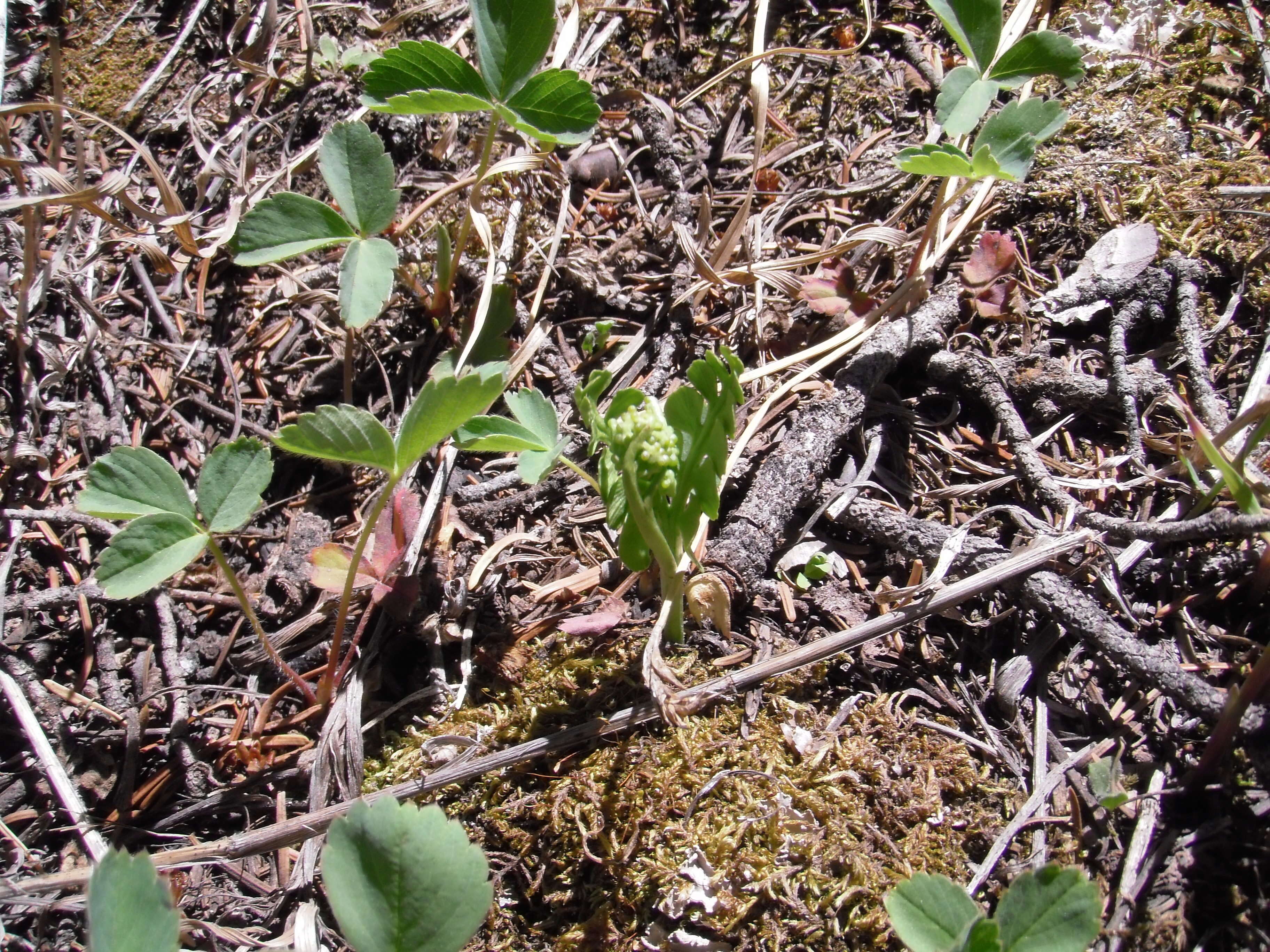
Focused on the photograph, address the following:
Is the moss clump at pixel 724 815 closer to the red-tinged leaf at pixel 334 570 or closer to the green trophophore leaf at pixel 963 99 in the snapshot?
the red-tinged leaf at pixel 334 570

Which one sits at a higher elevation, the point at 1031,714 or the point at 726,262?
the point at 726,262

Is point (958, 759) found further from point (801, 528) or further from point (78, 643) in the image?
point (78, 643)

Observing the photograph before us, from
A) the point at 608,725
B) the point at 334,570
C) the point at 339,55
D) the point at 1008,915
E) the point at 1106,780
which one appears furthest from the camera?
the point at 339,55

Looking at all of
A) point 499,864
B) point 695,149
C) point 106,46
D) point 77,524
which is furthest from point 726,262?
point 106,46

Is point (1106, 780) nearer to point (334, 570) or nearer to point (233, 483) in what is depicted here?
point (334, 570)

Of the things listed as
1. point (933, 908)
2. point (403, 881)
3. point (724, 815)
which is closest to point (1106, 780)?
point (933, 908)

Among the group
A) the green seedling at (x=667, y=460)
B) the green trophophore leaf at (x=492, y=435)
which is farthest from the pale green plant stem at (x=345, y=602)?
the green seedling at (x=667, y=460)
